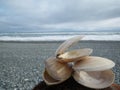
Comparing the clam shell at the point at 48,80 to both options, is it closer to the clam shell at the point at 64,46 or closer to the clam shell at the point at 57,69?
the clam shell at the point at 57,69

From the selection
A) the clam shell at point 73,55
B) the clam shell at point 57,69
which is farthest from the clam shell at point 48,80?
the clam shell at point 73,55

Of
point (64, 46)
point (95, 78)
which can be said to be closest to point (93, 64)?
point (95, 78)

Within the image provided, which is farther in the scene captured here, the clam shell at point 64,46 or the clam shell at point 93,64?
the clam shell at point 64,46

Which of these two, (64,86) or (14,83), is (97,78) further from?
(14,83)

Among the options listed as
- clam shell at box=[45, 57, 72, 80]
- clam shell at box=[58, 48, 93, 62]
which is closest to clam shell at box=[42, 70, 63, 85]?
clam shell at box=[45, 57, 72, 80]

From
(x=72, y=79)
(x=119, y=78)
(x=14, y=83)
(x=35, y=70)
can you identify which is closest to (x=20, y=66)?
(x=35, y=70)
